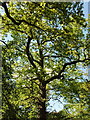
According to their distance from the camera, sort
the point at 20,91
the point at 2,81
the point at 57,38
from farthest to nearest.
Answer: the point at 20,91 → the point at 57,38 → the point at 2,81

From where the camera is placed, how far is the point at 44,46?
703 inches

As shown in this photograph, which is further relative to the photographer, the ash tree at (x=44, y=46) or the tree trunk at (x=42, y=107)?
Answer: the tree trunk at (x=42, y=107)

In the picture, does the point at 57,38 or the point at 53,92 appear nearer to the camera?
the point at 57,38

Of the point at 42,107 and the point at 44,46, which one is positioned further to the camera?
the point at 42,107

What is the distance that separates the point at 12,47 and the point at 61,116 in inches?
335

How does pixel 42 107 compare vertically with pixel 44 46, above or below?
below

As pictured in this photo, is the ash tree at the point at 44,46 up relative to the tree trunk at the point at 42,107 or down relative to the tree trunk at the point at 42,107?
up

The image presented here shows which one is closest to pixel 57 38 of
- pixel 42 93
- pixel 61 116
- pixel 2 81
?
pixel 2 81

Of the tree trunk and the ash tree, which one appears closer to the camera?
the ash tree

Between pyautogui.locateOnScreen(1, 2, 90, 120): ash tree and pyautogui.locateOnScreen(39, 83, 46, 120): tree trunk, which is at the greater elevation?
pyautogui.locateOnScreen(1, 2, 90, 120): ash tree

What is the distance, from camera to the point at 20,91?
52.4ft

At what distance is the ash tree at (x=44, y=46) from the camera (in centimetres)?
1191

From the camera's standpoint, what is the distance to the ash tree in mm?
11914

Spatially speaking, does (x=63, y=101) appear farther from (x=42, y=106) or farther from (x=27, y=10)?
(x=27, y=10)
